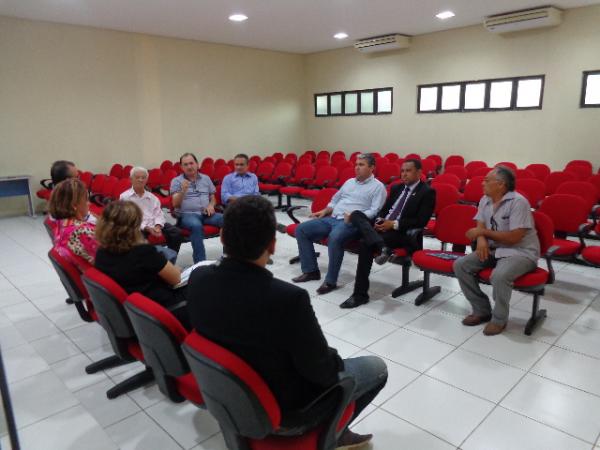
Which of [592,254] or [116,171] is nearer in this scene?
[592,254]

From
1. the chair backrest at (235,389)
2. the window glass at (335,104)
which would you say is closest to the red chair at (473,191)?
the chair backrest at (235,389)

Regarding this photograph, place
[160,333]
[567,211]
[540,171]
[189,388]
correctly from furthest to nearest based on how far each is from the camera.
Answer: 1. [540,171]
2. [567,211]
3. [189,388]
4. [160,333]

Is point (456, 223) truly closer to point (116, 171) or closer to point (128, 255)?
point (128, 255)

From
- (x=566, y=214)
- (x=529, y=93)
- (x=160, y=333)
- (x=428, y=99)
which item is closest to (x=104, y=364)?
(x=160, y=333)

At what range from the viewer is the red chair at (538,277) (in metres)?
2.90

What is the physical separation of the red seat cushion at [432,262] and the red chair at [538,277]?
9.4 inches

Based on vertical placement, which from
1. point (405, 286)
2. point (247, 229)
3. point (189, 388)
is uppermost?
point (247, 229)

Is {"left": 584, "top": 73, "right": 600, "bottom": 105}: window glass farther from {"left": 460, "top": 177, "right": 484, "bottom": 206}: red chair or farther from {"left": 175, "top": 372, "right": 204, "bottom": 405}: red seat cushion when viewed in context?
{"left": 175, "top": 372, "right": 204, "bottom": 405}: red seat cushion

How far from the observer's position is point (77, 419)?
2.13 meters

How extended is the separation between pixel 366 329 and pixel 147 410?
1573 millimetres

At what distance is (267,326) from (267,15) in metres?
7.21

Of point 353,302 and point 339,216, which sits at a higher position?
point 339,216

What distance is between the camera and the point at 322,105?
11.5m

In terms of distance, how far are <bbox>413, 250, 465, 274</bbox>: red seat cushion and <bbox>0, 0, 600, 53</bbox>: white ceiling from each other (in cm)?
474
